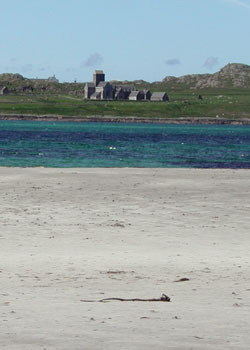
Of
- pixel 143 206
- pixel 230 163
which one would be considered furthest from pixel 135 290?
pixel 230 163

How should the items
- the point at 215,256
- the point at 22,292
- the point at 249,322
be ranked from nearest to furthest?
the point at 249,322
the point at 22,292
the point at 215,256

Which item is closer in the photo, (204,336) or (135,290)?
(204,336)

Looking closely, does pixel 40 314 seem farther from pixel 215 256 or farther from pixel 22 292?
pixel 215 256

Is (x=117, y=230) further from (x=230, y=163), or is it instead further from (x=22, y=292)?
(x=230, y=163)

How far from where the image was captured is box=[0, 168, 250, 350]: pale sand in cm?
Result: 1118

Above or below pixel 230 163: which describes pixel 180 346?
above

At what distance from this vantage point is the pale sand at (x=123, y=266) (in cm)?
1118

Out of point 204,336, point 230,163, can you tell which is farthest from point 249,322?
point 230,163

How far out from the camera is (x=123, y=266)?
1703 cm

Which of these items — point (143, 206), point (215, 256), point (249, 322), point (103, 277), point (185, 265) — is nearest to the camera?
point (249, 322)

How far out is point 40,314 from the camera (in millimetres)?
12273

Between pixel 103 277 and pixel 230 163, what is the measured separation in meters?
53.4

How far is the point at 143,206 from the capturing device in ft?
88.6

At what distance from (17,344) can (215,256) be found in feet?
28.6
